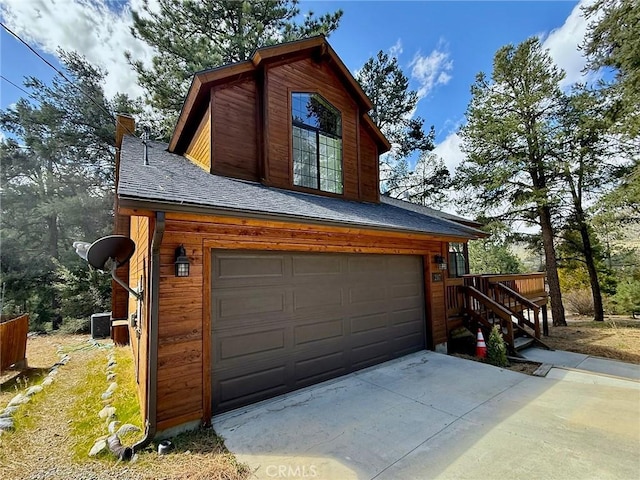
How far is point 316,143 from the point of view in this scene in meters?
7.03

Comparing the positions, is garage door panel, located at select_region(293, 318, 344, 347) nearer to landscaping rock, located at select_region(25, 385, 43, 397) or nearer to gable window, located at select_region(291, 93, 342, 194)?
gable window, located at select_region(291, 93, 342, 194)

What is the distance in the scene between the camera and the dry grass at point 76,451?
2.84 m

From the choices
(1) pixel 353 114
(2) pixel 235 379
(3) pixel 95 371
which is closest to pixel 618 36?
(1) pixel 353 114

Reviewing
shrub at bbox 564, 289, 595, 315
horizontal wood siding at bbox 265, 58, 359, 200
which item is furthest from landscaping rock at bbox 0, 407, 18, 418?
shrub at bbox 564, 289, 595, 315

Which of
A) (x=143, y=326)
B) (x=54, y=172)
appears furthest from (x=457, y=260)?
(x=54, y=172)

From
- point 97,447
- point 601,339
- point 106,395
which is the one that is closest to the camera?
point 97,447

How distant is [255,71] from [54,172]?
1706cm

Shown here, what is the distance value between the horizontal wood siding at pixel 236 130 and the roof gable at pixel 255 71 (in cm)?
21

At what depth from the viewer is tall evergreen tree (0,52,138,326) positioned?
1522 cm

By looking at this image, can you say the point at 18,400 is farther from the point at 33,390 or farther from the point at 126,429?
the point at 126,429

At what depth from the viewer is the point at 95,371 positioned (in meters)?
6.39

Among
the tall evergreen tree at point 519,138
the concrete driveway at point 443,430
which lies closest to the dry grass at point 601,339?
the tall evergreen tree at point 519,138

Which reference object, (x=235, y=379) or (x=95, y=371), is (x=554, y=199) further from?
(x=95, y=371)

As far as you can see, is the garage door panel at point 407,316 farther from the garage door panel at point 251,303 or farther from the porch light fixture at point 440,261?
the garage door panel at point 251,303
